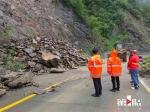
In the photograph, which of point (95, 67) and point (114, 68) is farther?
point (114, 68)

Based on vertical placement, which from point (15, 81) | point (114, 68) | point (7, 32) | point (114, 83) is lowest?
point (114, 83)

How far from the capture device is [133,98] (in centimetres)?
755

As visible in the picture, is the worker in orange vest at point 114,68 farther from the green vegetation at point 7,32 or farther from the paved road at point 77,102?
the green vegetation at point 7,32

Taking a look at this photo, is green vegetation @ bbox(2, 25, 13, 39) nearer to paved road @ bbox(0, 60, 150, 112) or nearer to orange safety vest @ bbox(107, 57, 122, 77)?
paved road @ bbox(0, 60, 150, 112)

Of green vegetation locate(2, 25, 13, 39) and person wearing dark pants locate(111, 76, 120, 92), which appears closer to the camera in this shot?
person wearing dark pants locate(111, 76, 120, 92)

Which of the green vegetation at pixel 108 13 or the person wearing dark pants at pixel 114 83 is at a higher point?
the green vegetation at pixel 108 13

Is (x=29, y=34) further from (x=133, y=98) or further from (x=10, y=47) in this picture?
(x=133, y=98)

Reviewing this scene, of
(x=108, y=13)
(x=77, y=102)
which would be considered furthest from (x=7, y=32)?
(x=108, y=13)

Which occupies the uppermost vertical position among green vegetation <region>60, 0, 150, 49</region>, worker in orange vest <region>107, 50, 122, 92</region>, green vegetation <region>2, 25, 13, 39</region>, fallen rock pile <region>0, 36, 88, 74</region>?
green vegetation <region>60, 0, 150, 49</region>

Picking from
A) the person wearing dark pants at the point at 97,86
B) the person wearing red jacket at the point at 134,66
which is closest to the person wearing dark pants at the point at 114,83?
the person wearing red jacket at the point at 134,66

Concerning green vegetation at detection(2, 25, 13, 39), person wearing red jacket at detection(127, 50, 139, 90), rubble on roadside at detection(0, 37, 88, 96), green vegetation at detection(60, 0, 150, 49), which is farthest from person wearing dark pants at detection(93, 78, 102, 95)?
green vegetation at detection(60, 0, 150, 49)

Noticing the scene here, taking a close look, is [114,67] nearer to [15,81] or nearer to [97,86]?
[97,86]

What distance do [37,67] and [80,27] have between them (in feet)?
70.2

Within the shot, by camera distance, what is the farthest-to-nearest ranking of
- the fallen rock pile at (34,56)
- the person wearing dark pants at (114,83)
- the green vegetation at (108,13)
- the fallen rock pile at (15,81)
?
the green vegetation at (108,13)
the fallen rock pile at (34,56)
the fallen rock pile at (15,81)
the person wearing dark pants at (114,83)
